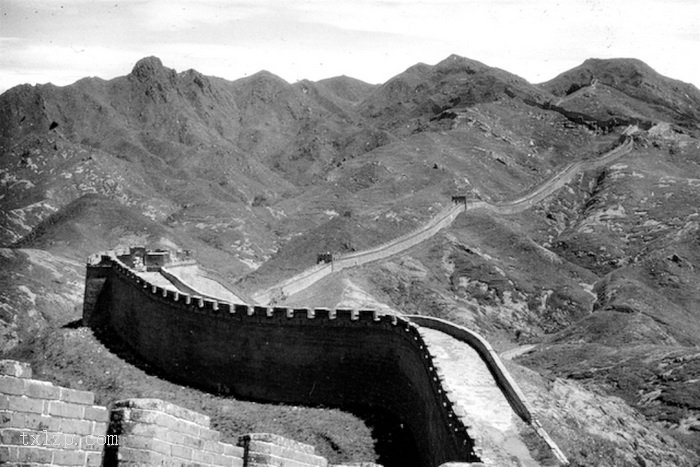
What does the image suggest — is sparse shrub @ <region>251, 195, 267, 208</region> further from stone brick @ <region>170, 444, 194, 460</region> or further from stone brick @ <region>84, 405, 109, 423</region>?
stone brick @ <region>84, 405, 109, 423</region>

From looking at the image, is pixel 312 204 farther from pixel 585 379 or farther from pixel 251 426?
pixel 251 426

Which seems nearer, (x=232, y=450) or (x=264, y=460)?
(x=232, y=450)

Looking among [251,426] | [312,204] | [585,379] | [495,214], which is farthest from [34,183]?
[251,426]

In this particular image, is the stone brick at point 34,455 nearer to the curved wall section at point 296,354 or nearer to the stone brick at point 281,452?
the stone brick at point 281,452

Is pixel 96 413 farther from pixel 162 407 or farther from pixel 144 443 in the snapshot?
pixel 162 407

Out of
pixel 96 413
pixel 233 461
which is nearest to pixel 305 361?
pixel 233 461

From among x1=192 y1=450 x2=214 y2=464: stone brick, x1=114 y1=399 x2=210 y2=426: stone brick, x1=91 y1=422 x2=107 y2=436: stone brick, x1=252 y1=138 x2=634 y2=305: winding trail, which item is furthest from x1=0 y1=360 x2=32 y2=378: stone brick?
x1=252 y1=138 x2=634 y2=305: winding trail

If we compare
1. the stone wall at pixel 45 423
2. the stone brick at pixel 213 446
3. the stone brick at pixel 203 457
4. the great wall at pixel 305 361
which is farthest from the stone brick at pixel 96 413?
the stone brick at pixel 213 446
